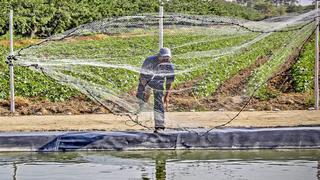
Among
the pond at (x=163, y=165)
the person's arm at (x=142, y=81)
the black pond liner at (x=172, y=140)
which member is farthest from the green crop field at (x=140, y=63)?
the pond at (x=163, y=165)

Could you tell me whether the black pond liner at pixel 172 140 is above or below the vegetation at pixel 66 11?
above

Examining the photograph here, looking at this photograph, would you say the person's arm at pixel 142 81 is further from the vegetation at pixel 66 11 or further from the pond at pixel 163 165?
the vegetation at pixel 66 11

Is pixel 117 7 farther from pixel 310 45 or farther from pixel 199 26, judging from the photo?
pixel 199 26

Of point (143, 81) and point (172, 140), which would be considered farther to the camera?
point (172, 140)

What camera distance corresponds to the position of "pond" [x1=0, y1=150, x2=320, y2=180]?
9109 millimetres

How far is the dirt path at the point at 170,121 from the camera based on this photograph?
1309 centimetres

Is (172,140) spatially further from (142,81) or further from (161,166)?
(161,166)

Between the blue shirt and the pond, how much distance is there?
111 centimetres

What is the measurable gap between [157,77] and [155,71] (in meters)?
0.16

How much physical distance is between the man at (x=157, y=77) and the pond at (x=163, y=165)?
2.71 feet

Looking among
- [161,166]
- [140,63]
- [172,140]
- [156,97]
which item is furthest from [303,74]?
[161,166]

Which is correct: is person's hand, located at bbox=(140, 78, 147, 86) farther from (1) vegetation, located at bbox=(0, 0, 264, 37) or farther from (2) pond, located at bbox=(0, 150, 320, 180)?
(1) vegetation, located at bbox=(0, 0, 264, 37)

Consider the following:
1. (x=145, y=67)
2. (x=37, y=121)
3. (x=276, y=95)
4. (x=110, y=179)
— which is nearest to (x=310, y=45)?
(x=276, y=95)

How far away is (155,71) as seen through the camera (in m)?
11.2
